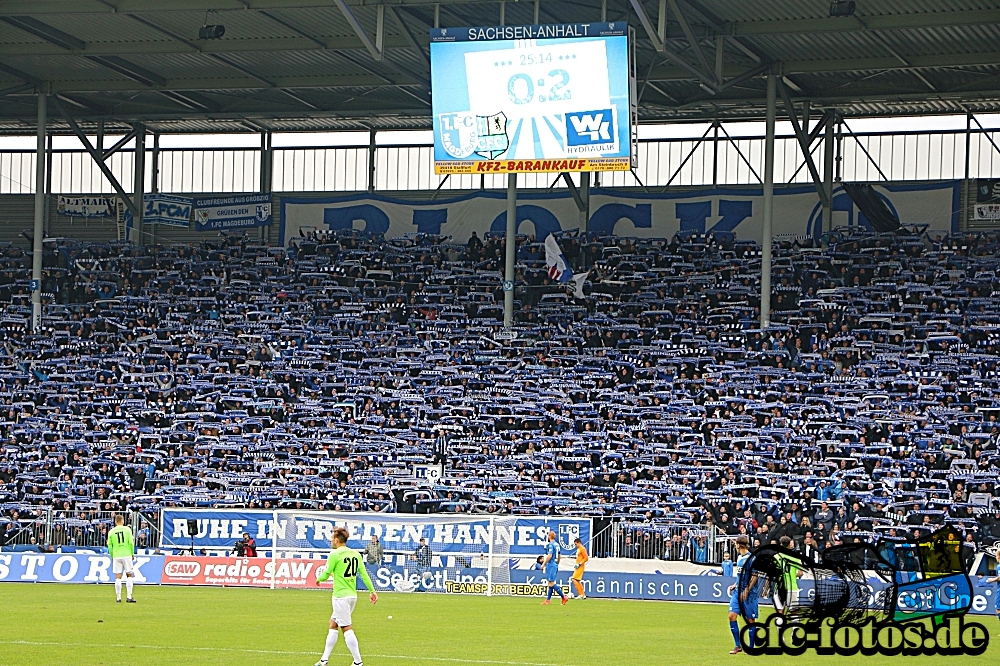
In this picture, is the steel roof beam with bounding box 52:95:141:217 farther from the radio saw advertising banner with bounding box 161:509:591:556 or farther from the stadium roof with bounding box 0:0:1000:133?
the radio saw advertising banner with bounding box 161:509:591:556

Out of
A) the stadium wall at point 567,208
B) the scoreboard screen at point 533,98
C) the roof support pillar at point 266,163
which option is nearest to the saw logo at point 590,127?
the scoreboard screen at point 533,98

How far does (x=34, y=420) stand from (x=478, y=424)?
13.7 meters

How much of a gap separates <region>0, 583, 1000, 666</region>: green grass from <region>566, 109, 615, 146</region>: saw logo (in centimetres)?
1053

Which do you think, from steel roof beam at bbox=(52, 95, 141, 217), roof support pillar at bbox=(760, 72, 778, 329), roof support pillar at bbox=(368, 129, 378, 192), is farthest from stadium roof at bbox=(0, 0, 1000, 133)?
roof support pillar at bbox=(368, 129, 378, 192)

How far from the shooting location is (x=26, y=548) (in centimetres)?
A: 3594

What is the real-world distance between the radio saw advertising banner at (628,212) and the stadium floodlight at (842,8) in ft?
43.5

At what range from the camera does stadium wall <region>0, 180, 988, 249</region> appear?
49250 millimetres

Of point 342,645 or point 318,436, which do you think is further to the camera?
point 318,436

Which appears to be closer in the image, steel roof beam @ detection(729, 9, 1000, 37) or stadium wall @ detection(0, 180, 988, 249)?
steel roof beam @ detection(729, 9, 1000, 37)

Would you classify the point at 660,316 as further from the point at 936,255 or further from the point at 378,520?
the point at 378,520

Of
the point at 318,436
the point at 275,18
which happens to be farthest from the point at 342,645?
the point at 275,18

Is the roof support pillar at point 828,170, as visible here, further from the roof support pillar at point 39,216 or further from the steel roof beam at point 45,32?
the roof support pillar at point 39,216

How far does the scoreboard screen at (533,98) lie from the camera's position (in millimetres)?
32812

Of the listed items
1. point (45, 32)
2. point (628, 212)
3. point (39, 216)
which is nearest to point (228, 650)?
point (45, 32)
